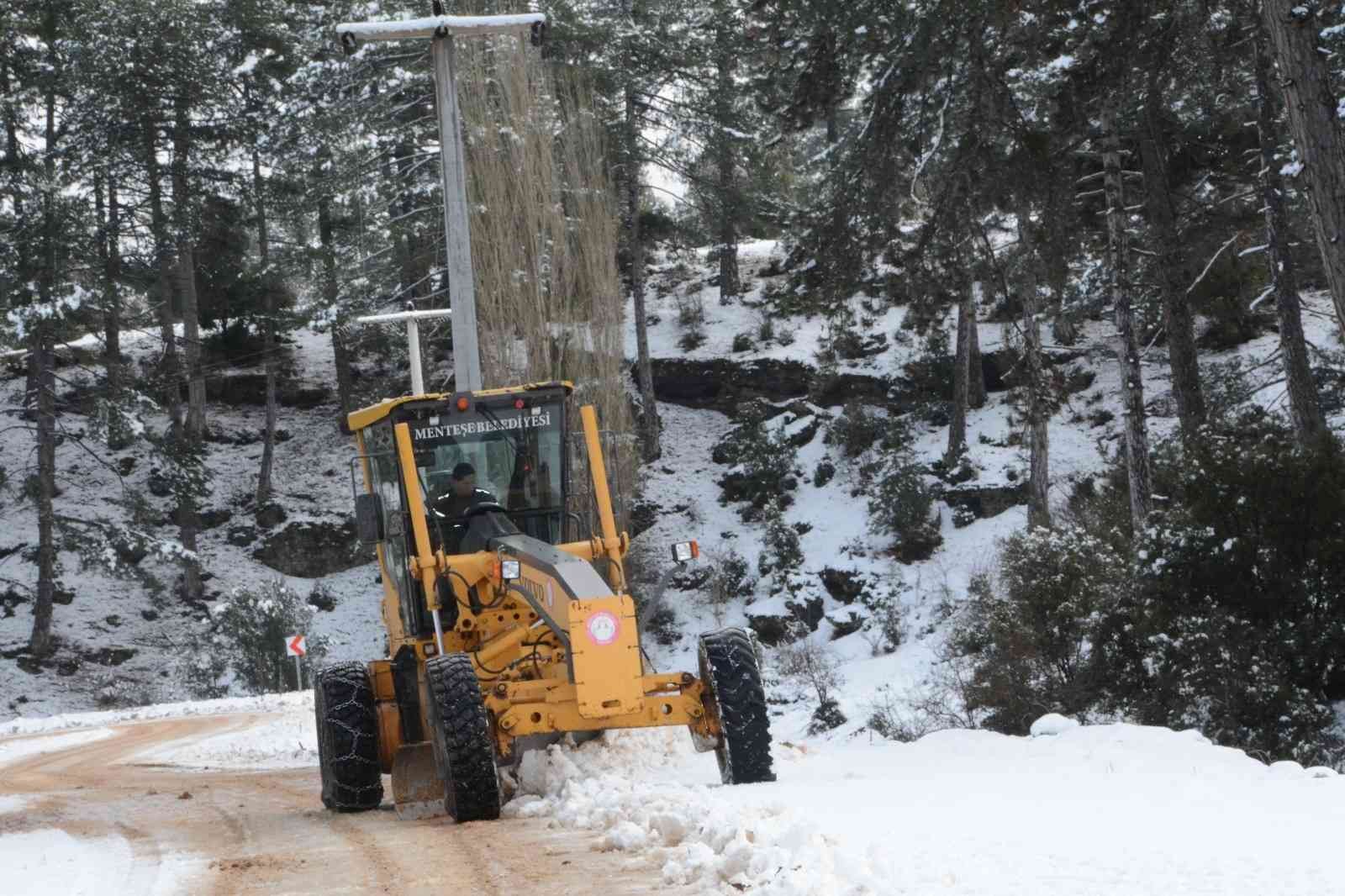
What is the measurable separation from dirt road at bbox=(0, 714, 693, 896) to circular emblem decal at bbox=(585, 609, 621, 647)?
111 cm

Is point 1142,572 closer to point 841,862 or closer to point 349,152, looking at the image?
point 841,862

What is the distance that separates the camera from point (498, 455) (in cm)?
1062

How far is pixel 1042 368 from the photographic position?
1457cm

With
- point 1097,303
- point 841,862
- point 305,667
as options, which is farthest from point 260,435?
point 841,862

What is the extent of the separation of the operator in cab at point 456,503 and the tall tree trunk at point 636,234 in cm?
2673

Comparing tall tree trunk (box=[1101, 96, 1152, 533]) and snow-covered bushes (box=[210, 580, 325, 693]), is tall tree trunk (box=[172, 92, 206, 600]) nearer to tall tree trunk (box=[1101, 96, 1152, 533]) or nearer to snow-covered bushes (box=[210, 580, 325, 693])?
snow-covered bushes (box=[210, 580, 325, 693])

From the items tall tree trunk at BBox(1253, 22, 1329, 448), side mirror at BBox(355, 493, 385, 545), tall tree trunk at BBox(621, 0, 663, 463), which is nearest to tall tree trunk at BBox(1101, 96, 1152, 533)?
tall tree trunk at BBox(1253, 22, 1329, 448)

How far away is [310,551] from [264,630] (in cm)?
741

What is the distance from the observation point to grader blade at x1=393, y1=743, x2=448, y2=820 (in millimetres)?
9586

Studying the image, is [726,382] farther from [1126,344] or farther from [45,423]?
[1126,344]

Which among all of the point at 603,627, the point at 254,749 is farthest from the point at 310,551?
the point at 603,627

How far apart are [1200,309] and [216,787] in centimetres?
2456

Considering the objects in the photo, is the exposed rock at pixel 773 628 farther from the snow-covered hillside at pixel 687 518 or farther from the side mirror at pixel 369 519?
the side mirror at pixel 369 519

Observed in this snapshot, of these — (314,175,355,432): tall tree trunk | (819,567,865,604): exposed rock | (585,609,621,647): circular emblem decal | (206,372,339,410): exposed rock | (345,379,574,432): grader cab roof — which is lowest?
(819,567,865,604): exposed rock
